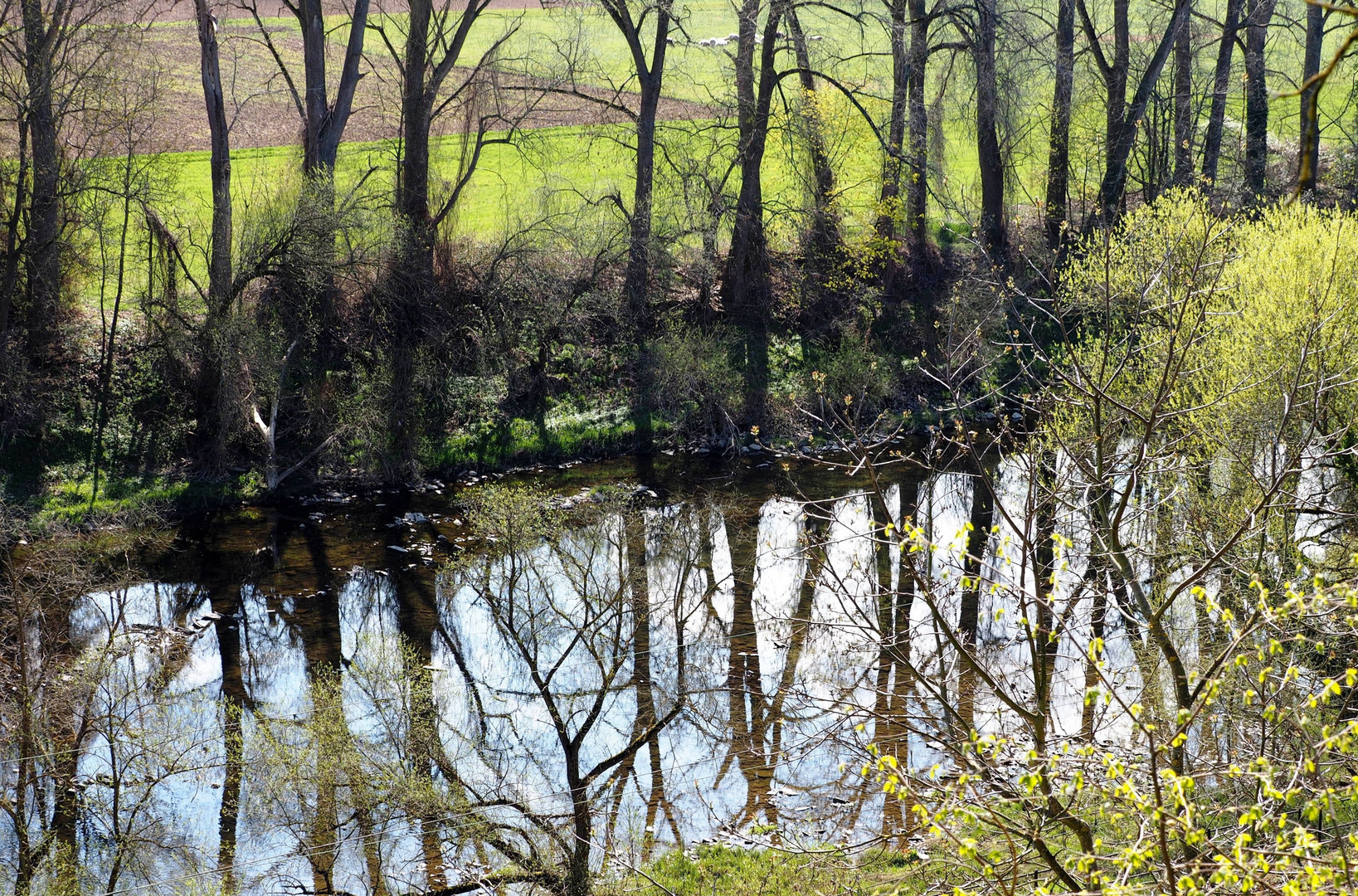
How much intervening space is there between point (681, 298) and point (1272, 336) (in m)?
18.3

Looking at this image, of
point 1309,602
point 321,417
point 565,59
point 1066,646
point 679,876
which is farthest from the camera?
point 565,59

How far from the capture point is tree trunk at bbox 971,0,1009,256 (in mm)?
32156

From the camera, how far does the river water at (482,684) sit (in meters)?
15.3

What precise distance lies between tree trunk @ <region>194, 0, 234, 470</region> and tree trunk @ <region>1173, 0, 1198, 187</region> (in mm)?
25698

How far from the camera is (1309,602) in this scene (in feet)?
20.2

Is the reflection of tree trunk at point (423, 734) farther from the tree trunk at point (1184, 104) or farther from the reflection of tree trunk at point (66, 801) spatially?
the tree trunk at point (1184, 104)

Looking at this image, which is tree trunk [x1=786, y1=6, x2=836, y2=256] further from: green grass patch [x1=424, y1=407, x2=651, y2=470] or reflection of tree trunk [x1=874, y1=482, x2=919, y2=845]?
reflection of tree trunk [x1=874, y1=482, x2=919, y2=845]

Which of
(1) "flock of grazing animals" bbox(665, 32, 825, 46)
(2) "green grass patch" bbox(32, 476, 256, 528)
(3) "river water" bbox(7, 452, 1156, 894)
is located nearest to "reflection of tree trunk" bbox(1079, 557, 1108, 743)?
(3) "river water" bbox(7, 452, 1156, 894)

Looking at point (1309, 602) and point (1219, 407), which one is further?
point (1219, 407)

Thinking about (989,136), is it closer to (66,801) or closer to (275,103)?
(275,103)

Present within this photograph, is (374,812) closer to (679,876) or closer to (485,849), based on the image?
(485,849)

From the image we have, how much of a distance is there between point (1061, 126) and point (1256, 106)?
6023 mm

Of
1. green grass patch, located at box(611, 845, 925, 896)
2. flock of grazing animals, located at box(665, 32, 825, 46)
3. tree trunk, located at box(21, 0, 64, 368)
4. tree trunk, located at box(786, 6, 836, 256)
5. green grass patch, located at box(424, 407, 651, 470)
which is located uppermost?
flock of grazing animals, located at box(665, 32, 825, 46)

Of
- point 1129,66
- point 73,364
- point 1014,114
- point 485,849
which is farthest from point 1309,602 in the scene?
point 1129,66
